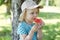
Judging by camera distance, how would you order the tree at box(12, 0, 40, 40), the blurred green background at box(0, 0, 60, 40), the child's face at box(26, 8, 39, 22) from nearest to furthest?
the child's face at box(26, 8, 39, 22), the tree at box(12, 0, 40, 40), the blurred green background at box(0, 0, 60, 40)

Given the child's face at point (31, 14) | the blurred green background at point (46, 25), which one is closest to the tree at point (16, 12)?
the blurred green background at point (46, 25)

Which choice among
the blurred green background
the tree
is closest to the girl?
the tree

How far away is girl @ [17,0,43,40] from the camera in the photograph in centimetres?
310

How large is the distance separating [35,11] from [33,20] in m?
0.12

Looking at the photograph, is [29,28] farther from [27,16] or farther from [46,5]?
[46,5]

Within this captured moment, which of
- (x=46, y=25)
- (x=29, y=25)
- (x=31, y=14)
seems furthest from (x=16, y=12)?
(x=46, y=25)

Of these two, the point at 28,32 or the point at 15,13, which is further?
the point at 15,13

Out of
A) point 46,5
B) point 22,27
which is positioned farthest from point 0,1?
point 46,5

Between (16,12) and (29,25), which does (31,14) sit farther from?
(16,12)

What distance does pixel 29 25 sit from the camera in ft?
10.6

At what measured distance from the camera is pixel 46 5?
18172 millimetres

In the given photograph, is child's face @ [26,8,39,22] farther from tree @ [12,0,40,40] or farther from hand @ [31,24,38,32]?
tree @ [12,0,40,40]

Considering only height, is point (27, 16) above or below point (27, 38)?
above

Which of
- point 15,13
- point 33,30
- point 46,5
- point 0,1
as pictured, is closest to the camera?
point 33,30
